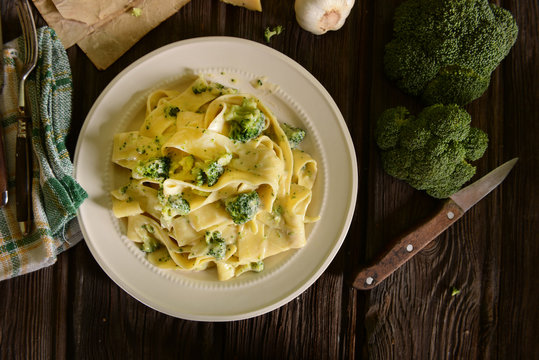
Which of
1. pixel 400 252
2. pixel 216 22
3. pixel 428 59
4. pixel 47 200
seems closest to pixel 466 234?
pixel 400 252

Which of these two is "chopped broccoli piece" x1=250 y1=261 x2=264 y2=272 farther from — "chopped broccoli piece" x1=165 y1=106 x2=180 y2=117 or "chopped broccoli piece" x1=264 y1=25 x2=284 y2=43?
"chopped broccoli piece" x1=264 y1=25 x2=284 y2=43

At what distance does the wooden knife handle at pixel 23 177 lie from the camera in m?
2.86

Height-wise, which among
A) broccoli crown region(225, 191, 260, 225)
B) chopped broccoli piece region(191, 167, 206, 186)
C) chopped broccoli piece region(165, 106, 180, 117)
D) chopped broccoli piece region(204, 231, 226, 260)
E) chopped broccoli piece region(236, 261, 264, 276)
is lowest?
chopped broccoli piece region(236, 261, 264, 276)

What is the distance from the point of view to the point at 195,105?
2.98m

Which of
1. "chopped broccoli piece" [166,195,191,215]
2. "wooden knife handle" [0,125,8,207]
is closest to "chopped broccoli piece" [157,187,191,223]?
"chopped broccoli piece" [166,195,191,215]

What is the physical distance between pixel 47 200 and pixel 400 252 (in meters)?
2.53

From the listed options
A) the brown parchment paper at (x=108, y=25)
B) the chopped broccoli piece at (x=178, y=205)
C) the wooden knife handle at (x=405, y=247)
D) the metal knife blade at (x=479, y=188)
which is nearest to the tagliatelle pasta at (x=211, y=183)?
the chopped broccoli piece at (x=178, y=205)

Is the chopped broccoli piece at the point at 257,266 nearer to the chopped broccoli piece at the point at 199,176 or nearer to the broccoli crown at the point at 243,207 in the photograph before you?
the broccoli crown at the point at 243,207

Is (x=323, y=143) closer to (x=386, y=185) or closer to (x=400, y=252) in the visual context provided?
(x=386, y=185)

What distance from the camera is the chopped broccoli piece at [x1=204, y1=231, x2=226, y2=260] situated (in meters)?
2.93

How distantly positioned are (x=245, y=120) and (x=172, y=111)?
525 mm

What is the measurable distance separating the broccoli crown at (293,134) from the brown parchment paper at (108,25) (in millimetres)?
1216

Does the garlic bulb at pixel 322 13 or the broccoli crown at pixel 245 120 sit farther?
the garlic bulb at pixel 322 13

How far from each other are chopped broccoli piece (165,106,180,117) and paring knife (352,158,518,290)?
1.77 m
